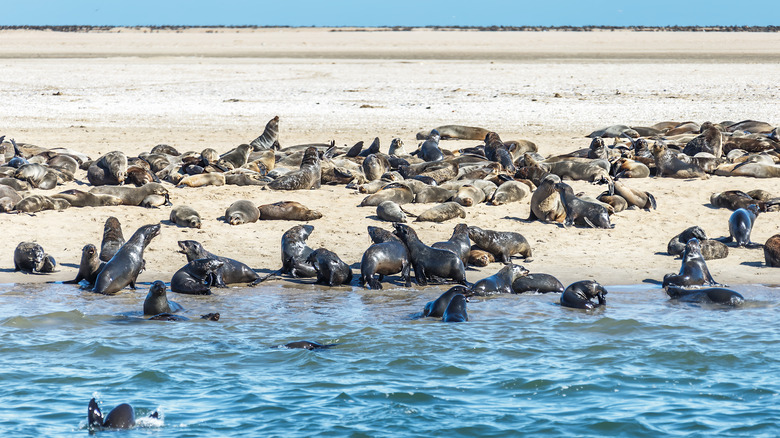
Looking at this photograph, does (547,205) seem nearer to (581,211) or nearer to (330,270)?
(581,211)

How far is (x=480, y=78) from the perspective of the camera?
27.3m

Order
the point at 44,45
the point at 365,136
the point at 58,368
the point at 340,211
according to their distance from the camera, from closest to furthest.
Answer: the point at 58,368 < the point at 340,211 < the point at 365,136 < the point at 44,45

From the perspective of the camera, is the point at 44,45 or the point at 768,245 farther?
the point at 44,45

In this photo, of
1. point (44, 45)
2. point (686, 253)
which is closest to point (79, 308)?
point (686, 253)

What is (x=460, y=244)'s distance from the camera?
28.8 feet

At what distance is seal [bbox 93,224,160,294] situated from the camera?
7.91 meters

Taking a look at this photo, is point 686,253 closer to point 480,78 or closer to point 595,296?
point 595,296

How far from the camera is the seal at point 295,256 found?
8.58 metres

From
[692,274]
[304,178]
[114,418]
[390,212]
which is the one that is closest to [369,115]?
[304,178]

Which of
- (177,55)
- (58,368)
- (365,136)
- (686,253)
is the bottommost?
(58,368)

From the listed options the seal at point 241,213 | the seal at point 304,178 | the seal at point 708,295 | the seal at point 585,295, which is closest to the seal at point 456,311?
the seal at point 585,295

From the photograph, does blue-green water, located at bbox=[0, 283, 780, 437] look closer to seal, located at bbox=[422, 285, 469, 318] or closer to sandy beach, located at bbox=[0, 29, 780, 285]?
seal, located at bbox=[422, 285, 469, 318]

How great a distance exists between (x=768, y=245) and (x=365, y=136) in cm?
906

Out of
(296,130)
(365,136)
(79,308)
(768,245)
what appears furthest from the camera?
(296,130)
